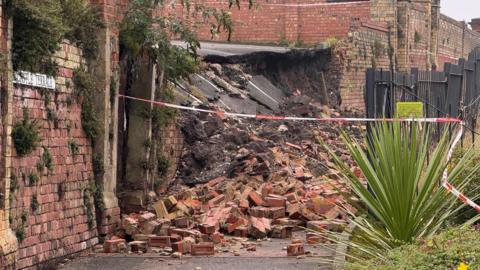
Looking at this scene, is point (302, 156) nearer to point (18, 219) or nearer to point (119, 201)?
point (119, 201)

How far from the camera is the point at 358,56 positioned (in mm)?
27562

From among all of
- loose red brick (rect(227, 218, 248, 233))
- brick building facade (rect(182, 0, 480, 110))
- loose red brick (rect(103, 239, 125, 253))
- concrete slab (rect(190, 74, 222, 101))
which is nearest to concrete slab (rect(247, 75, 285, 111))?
concrete slab (rect(190, 74, 222, 101))

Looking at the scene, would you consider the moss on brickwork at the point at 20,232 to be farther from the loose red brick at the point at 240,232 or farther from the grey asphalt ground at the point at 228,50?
the grey asphalt ground at the point at 228,50

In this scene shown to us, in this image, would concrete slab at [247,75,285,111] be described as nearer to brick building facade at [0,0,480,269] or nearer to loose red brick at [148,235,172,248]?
brick building facade at [0,0,480,269]

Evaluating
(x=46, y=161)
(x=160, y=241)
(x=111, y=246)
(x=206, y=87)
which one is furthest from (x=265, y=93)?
(x=46, y=161)

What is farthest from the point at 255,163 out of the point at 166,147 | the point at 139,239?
the point at 139,239

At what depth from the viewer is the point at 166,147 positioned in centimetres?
1719

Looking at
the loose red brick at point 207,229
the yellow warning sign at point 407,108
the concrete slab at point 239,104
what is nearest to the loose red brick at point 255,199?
the loose red brick at point 207,229

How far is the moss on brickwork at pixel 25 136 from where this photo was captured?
36.9ft

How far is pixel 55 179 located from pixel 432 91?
21.1 ft

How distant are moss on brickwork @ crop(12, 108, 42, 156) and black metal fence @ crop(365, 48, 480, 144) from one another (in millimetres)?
4428

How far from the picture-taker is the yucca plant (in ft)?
32.2

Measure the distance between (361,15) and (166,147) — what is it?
13.7 metres

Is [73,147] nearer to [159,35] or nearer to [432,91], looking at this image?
[159,35]
